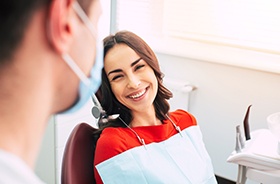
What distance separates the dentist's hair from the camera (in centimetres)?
41

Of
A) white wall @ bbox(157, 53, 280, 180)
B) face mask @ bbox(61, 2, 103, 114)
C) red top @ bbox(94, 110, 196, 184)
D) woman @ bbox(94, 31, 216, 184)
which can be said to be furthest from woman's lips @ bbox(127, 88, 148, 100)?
white wall @ bbox(157, 53, 280, 180)

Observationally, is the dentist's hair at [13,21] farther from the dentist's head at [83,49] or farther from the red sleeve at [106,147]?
the red sleeve at [106,147]

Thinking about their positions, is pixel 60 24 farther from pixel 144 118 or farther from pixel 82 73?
pixel 144 118

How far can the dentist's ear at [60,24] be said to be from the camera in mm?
434

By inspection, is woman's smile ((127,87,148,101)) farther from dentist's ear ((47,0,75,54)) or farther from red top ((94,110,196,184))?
dentist's ear ((47,0,75,54))

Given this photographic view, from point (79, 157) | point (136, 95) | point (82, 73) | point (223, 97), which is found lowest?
point (223, 97)

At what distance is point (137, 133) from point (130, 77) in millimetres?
190

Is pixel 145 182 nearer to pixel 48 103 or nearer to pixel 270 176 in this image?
pixel 270 176

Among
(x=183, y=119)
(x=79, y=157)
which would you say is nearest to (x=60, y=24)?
(x=79, y=157)

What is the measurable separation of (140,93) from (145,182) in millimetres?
286

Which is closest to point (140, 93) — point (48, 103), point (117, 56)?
point (117, 56)

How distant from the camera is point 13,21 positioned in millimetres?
419

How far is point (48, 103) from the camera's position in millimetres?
482

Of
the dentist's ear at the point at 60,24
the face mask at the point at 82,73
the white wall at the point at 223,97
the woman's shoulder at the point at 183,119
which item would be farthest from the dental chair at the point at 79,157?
the white wall at the point at 223,97
